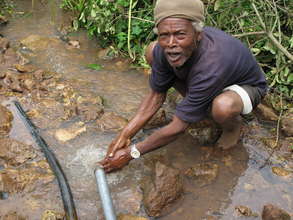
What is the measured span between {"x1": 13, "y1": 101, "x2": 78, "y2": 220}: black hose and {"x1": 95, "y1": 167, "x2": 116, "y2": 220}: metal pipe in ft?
0.76

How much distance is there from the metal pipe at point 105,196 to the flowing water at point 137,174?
0.70 ft

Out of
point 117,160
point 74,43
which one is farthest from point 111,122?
point 74,43

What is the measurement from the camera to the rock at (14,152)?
2531 mm

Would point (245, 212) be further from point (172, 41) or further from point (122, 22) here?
point (122, 22)

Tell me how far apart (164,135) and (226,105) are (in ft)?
1.50

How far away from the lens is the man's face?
1.96m

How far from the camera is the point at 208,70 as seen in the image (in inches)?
83.2

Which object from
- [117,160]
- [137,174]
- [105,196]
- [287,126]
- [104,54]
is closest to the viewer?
[105,196]

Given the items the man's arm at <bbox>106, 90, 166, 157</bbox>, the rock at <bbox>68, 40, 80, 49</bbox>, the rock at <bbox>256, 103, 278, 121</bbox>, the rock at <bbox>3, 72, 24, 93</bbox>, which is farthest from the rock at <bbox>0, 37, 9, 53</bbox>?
the rock at <bbox>256, 103, 278, 121</bbox>

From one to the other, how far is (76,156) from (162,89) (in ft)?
2.80

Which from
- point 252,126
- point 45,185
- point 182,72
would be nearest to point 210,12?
point 252,126

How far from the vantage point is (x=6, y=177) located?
2.37m

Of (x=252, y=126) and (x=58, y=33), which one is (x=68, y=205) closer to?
(x=252, y=126)

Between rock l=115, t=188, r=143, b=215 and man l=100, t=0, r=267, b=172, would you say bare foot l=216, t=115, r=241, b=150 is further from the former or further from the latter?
rock l=115, t=188, r=143, b=215
